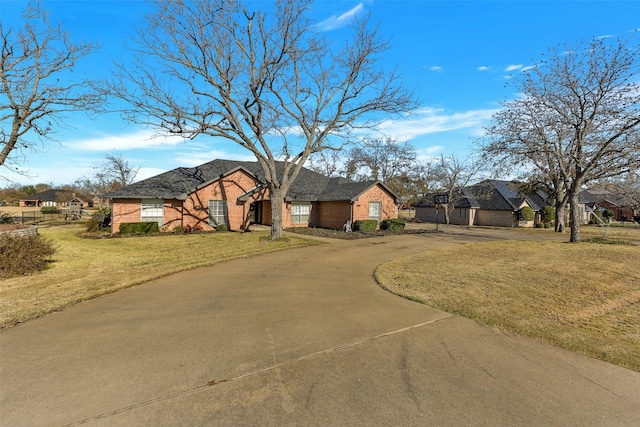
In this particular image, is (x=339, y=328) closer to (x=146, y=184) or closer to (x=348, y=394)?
(x=348, y=394)

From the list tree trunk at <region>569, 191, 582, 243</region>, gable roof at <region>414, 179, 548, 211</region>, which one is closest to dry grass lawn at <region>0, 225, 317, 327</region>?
tree trunk at <region>569, 191, 582, 243</region>

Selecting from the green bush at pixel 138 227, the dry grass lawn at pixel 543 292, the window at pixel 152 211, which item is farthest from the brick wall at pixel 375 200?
the green bush at pixel 138 227

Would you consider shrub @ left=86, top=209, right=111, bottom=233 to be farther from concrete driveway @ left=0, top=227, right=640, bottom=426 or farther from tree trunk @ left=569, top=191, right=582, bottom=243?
tree trunk @ left=569, top=191, right=582, bottom=243

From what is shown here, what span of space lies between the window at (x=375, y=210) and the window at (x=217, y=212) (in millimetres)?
11025

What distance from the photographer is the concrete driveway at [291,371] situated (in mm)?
2982

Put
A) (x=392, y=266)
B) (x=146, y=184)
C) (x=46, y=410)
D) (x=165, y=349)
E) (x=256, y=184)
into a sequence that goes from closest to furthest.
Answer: (x=46, y=410), (x=165, y=349), (x=392, y=266), (x=146, y=184), (x=256, y=184)

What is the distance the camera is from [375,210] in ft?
81.6

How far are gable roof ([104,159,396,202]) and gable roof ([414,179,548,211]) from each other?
673 inches

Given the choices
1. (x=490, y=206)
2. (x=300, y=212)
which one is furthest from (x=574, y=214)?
(x=490, y=206)

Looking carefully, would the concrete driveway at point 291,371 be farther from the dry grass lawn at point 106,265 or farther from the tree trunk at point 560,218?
the tree trunk at point 560,218

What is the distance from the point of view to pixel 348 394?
3271 mm

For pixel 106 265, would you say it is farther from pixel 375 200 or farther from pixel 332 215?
pixel 375 200

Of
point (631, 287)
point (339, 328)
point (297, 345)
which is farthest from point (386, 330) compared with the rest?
point (631, 287)

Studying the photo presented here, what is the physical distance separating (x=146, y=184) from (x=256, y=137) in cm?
933
